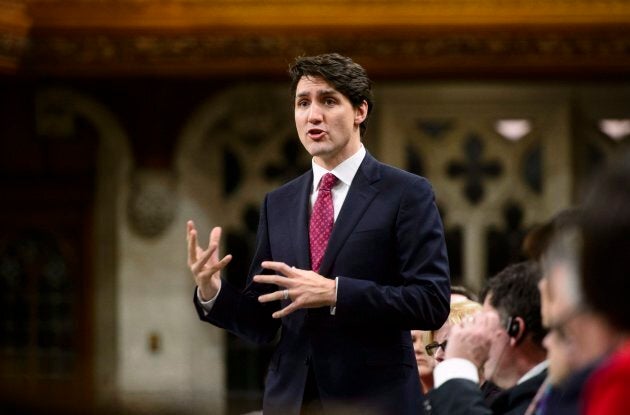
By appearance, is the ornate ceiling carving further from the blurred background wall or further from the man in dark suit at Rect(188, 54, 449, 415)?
the man in dark suit at Rect(188, 54, 449, 415)

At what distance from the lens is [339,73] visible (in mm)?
3145

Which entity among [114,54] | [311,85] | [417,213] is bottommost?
[417,213]

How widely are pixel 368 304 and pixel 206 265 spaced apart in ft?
1.35

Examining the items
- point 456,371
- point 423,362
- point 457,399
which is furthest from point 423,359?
point 457,399

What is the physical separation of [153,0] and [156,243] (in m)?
1.57

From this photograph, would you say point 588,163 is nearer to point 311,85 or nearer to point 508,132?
point 508,132

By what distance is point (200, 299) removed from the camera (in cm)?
318

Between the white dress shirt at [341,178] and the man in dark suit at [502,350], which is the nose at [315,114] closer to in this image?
the white dress shirt at [341,178]

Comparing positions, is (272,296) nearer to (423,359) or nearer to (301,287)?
(301,287)

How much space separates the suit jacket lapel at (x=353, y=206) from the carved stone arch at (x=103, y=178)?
5.50 m

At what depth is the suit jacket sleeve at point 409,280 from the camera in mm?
2973

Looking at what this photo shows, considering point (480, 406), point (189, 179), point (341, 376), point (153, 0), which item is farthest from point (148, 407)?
point (189, 179)

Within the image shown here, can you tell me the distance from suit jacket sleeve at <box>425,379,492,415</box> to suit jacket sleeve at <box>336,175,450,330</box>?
0.33 meters

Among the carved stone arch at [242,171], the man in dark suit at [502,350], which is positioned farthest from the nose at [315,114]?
the carved stone arch at [242,171]
